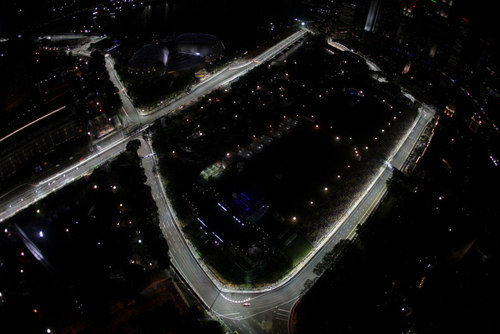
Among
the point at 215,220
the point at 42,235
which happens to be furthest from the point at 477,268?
the point at 42,235

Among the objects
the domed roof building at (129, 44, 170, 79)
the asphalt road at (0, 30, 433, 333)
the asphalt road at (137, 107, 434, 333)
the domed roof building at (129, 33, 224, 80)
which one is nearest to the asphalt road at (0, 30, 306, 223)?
the asphalt road at (0, 30, 433, 333)

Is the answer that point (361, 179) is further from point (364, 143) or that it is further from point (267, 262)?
point (267, 262)

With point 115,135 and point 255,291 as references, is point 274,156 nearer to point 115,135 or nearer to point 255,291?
point 255,291

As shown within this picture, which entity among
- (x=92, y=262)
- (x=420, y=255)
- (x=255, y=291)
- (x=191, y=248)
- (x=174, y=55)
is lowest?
(x=255, y=291)

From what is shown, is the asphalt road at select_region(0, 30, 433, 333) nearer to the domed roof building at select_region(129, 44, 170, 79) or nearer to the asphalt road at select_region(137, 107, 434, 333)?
the asphalt road at select_region(137, 107, 434, 333)

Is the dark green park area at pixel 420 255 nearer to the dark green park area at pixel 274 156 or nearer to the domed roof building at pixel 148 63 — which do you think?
the dark green park area at pixel 274 156

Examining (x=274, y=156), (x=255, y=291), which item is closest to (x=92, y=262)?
(x=255, y=291)

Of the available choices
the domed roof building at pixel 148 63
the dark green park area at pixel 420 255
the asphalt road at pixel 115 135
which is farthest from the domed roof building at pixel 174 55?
the dark green park area at pixel 420 255

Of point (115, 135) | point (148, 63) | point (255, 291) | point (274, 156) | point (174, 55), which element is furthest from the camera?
point (174, 55)
